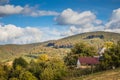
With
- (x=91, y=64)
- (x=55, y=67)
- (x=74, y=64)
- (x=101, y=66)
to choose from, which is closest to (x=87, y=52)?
(x=74, y=64)

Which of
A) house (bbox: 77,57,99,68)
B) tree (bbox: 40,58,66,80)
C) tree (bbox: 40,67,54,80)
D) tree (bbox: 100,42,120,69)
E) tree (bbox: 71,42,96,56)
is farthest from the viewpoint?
tree (bbox: 71,42,96,56)

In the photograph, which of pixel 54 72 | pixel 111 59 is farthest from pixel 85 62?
pixel 111 59

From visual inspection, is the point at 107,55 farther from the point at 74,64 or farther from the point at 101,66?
the point at 74,64

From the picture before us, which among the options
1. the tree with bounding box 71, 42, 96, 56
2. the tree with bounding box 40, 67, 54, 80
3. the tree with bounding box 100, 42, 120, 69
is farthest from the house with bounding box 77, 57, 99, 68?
the tree with bounding box 100, 42, 120, 69

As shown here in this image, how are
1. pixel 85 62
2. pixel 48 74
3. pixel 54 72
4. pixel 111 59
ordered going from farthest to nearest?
pixel 85 62 < pixel 54 72 < pixel 48 74 < pixel 111 59

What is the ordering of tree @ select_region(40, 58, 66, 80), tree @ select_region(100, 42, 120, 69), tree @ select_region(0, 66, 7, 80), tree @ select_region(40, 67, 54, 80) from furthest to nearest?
1. tree @ select_region(0, 66, 7, 80)
2. tree @ select_region(40, 58, 66, 80)
3. tree @ select_region(40, 67, 54, 80)
4. tree @ select_region(100, 42, 120, 69)

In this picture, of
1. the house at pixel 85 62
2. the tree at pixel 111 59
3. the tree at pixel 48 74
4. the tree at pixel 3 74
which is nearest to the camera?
the tree at pixel 111 59

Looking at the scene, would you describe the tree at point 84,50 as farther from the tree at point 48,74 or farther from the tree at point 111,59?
the tree at point 111,59

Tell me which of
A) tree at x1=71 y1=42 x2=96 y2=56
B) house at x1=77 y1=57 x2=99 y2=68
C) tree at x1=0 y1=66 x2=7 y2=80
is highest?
Result: tree at x1=71 y1=42 x2=96 y2=56

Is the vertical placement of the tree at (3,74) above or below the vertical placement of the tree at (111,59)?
below

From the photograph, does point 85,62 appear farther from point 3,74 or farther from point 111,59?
point 3,74

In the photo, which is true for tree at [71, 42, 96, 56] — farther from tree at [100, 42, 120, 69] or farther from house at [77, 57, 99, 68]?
tree at [100, 42, 120, 69]

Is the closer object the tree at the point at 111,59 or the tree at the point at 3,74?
the tree at the point at 111,59

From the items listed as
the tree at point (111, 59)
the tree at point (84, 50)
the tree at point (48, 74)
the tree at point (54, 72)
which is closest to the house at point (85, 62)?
the tree at point (54, 72)
